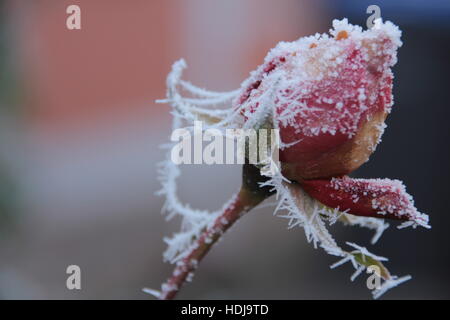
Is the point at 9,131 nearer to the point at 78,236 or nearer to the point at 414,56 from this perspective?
the point at 78,236

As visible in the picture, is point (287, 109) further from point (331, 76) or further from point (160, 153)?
point (160, 153)

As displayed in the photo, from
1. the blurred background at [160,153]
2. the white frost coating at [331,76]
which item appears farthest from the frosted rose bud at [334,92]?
the blurred background at [160,153]

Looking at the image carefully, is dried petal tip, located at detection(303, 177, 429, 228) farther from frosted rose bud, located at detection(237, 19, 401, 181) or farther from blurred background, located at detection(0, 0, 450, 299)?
blurred background, located at detection(0, 0, 450, 299)

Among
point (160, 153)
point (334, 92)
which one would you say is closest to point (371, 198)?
point (334, 92)

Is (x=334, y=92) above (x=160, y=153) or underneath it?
underneath

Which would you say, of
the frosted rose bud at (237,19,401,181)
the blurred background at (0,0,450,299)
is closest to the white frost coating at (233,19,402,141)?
the frosted rose bud at (237,19,401,181)
